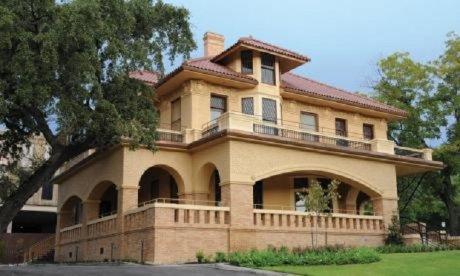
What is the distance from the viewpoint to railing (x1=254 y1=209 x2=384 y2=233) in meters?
23.8

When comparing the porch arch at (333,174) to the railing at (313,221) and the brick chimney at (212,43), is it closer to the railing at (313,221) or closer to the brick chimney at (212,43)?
the railing at (313,221)

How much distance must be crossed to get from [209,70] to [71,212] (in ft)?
44.6

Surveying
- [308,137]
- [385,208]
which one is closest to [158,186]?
[308,137]

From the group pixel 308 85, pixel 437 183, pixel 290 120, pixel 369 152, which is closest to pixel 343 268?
pixel 369 152

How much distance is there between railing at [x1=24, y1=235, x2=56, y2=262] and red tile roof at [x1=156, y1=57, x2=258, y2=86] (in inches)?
596

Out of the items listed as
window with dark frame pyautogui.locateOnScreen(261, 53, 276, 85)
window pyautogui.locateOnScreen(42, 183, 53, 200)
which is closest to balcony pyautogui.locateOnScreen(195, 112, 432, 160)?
window with dark frame pyautogui.locateOnScreen(261, 53, 276, 85)

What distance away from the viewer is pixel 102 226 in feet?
85.9

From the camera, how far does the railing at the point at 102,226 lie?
25.0 metres

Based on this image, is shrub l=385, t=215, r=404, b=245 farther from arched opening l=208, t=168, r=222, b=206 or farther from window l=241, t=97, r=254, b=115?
window l=241, t=97, r=254, b=115

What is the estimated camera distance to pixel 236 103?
27.8 meters

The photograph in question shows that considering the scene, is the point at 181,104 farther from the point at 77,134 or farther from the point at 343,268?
the point at 343,268

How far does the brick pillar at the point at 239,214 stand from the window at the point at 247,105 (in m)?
5.28

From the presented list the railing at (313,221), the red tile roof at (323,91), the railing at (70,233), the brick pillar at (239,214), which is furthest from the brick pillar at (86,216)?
the red tile roof at (323,91)

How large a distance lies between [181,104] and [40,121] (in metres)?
8.70
